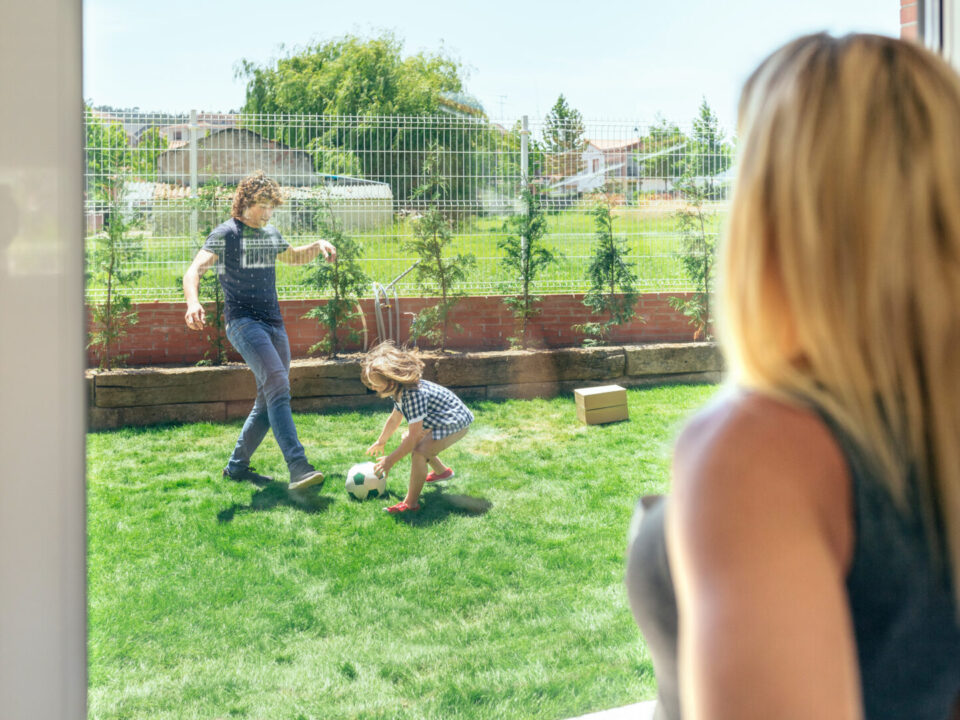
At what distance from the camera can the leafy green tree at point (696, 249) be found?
7.80 ft

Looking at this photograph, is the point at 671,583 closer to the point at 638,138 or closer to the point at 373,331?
the point at 373,331

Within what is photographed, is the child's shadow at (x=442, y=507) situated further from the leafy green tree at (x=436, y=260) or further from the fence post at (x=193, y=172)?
the fence post at (x=193, y=172)

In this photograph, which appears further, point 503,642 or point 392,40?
point 503,642

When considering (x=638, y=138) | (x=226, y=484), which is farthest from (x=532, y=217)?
(x=226, y=484)

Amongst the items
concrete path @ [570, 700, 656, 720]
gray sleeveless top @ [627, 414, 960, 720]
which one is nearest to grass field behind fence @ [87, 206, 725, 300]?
concrete path @ [570, 700, 656, 720]

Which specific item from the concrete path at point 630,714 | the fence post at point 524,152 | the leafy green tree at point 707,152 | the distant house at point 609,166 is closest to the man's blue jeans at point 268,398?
the fence post at point 524,152

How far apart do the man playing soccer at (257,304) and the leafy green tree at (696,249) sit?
3.54ft

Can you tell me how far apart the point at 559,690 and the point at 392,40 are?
5.54 feet

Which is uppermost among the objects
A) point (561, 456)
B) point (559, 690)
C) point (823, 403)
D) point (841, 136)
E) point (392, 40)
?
point (392, 40)

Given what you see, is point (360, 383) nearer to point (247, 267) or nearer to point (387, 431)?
point (387, 431)

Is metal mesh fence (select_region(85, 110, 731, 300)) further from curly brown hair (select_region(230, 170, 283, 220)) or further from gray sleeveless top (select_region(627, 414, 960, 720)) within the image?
gray sleeveless top (select_region(627, 414, 960, 720))

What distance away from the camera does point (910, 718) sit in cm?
47

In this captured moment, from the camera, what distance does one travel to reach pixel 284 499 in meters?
2.09

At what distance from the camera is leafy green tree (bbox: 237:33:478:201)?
175 centimetres
